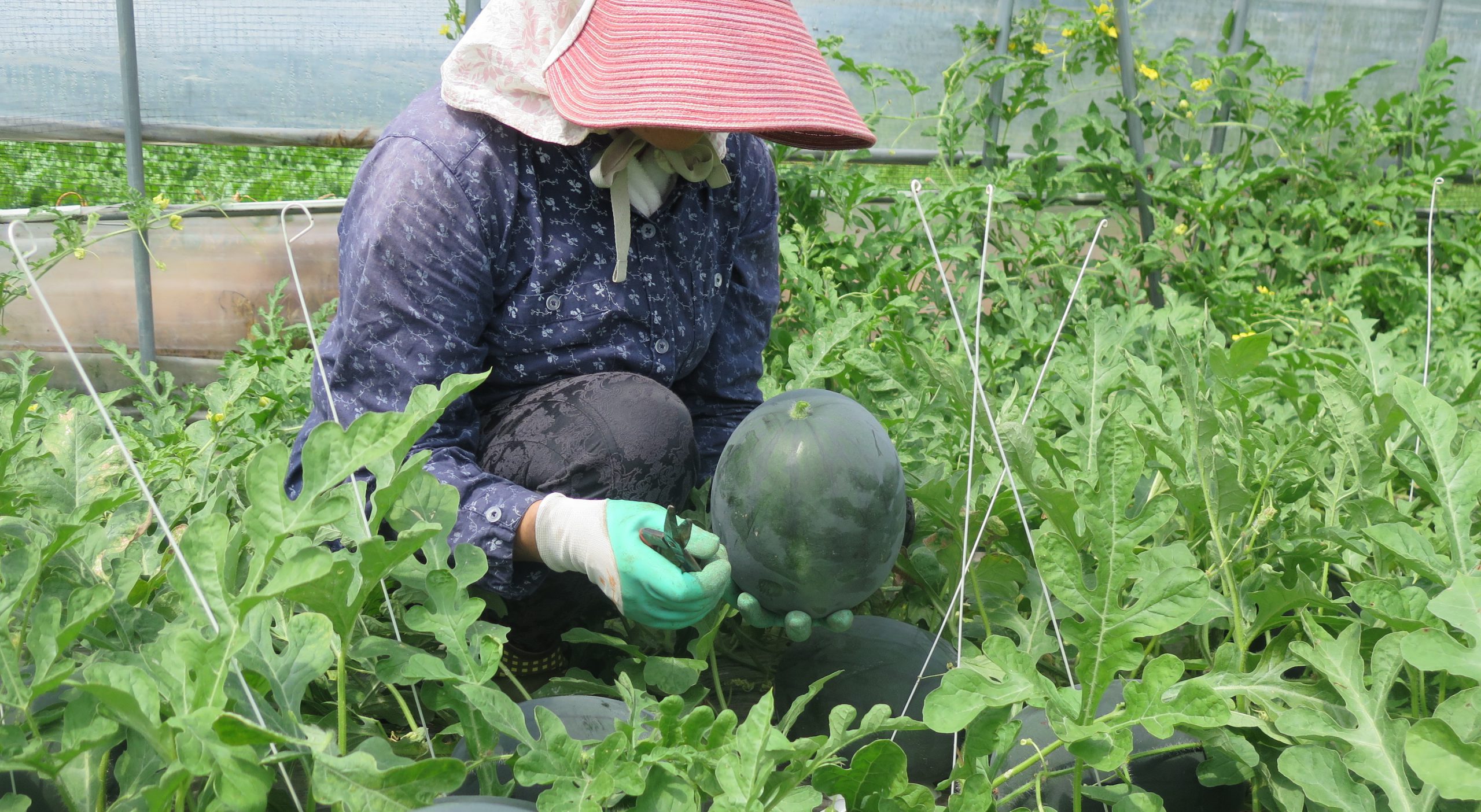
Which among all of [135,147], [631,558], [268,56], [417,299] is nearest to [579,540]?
[631,558]

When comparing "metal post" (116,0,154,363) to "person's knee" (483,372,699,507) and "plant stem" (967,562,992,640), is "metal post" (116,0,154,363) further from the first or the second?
"plant stem" (967,562,992,640)

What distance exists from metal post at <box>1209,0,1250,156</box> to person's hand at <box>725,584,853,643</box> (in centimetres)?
339

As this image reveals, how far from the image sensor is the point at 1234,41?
4191 mm

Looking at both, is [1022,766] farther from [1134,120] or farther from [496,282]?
[1134,120]

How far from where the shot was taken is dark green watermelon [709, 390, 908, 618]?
3.57 ft

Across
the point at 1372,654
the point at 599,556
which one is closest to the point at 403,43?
the point at 599,556

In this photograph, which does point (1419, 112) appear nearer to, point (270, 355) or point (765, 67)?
point (765, 67)

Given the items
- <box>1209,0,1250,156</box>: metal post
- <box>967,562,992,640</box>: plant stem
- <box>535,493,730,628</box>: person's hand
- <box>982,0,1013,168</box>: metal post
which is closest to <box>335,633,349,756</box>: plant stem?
<box>535,493,730,628</box>: person's hand

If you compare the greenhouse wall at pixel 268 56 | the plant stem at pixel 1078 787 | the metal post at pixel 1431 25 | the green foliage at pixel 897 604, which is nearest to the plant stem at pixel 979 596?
the green foliage at pixel 897 604

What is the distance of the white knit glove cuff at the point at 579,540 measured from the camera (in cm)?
122

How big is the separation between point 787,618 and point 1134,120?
9.53ft

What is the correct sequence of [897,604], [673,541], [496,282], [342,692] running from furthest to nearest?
[897,604], [496,282], [673,541], [342,692]

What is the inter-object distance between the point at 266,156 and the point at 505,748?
2.49 meters

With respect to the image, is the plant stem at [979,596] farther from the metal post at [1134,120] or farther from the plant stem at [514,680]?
the metal post at [1134,120]
